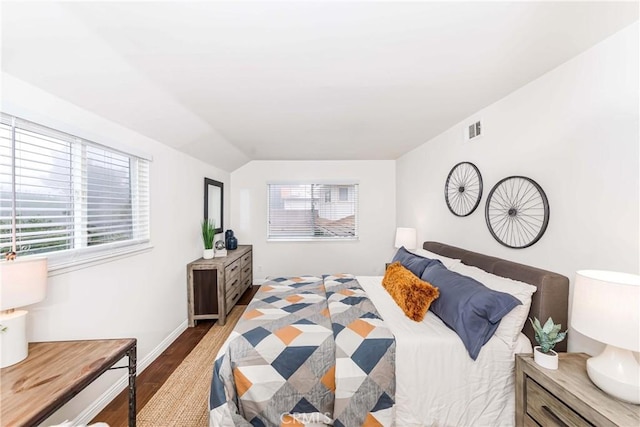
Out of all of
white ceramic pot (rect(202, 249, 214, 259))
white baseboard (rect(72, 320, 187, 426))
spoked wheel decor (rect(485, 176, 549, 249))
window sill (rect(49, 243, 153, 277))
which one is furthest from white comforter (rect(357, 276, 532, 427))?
white ceramic pot (rect(202, 249, 214, 259))

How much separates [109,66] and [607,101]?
2881 millimetres

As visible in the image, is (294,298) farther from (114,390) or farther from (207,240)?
(207,240)

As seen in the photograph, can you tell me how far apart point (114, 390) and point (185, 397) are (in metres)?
0.56

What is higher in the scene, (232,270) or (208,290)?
(232,270)

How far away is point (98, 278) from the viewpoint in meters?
1.98

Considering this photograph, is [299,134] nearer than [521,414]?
No

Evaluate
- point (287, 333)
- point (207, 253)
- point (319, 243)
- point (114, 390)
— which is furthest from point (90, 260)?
point (319, 243)

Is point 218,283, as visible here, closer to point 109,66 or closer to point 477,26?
point 109,66

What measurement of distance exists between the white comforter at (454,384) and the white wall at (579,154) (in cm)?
51

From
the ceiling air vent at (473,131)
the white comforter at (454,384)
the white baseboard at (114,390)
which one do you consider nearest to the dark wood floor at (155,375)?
the white baseboard at (114,390)

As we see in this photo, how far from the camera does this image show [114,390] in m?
2.08

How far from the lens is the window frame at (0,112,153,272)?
4.92 feet

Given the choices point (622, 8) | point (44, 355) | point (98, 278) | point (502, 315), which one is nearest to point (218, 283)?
point (98, 278)

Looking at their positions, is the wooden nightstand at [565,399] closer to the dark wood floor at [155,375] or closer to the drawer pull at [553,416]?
the drawer pull at [553,416]
